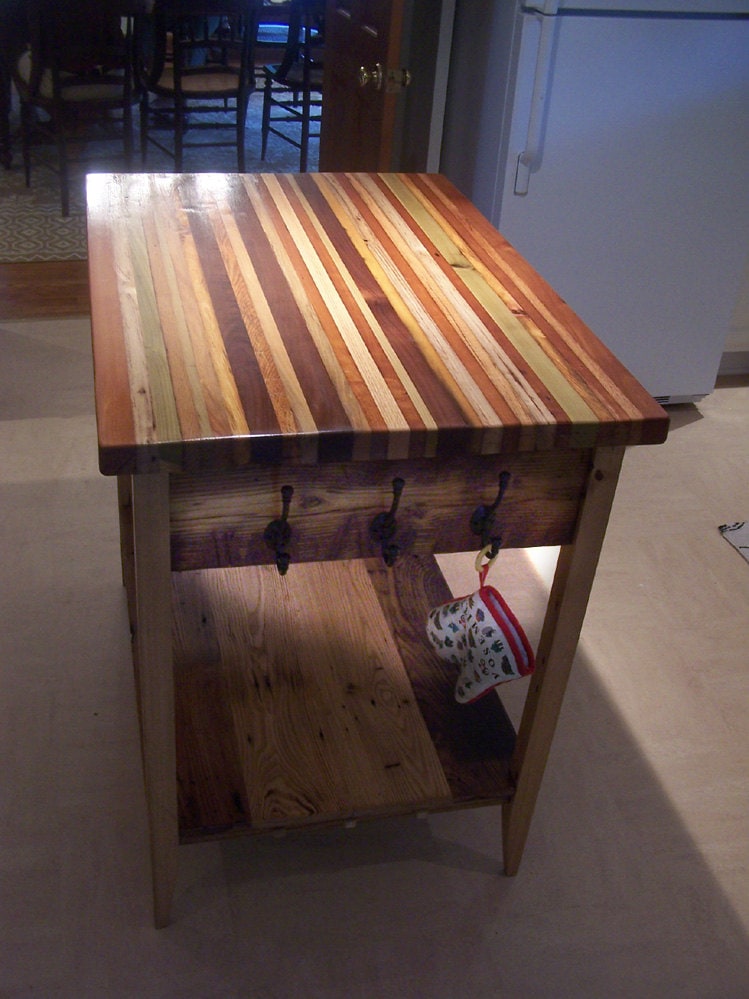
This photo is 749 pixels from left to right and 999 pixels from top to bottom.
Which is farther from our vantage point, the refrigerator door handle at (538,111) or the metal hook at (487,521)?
the refrigerator door handle at (538,111)

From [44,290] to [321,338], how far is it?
249 cm

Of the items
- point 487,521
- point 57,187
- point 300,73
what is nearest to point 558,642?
point 487,521

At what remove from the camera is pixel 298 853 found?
1650mm

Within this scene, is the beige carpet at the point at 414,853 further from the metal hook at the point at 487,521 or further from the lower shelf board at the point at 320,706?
the metal hook at the point at 487,521

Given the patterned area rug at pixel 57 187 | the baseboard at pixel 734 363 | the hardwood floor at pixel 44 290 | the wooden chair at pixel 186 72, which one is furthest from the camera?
the wooden chair at pixel 186 72

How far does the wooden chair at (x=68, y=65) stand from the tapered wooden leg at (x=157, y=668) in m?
3.32

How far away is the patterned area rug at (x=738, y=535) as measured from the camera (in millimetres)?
2428

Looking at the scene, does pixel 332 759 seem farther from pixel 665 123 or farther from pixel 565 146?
pixel 665 123

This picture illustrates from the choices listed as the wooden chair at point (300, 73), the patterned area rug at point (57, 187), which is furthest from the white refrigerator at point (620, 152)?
the wooden chair at point (300, 73)

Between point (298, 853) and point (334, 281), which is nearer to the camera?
point (334, 281)

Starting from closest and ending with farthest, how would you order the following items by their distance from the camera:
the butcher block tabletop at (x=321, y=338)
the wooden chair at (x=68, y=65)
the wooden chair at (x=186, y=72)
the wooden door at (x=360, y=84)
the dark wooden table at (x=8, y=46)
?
the butcher block tabletop at (x=321, y=338) → the wooden door at (x=360, y=84) → the wooden chair at (x=68, y=65) → the wooden chair at (x=186, y=72) → the dark wooden table at (x=8, y=46)

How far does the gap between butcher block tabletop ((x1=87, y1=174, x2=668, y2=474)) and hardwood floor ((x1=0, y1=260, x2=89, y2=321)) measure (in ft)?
5.59

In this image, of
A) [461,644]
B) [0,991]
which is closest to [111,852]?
[0,991]

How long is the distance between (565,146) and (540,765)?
5.31 ft
